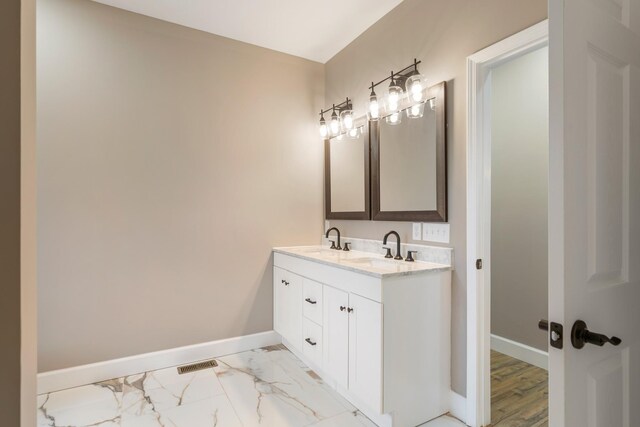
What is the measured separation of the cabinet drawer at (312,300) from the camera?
2.21 meters

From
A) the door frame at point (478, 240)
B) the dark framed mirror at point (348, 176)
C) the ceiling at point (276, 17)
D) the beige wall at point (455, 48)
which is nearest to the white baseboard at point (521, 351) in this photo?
the door frame at point (478, 240)

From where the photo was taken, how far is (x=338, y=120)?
9.50 feet

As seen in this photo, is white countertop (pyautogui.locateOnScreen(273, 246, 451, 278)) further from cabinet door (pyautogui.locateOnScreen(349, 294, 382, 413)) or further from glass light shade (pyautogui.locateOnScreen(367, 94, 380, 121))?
glass light shade (pyautogui.locateOnScreen(367, 94, 380, 121))

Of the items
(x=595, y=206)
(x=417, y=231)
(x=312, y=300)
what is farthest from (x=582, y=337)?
(x=312, y=300)

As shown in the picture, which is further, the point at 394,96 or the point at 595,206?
the point at 394,96

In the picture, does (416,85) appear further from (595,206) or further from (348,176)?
(595,206)

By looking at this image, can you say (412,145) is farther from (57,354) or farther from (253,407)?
(57,354)

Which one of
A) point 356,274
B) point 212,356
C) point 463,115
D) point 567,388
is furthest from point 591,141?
point 212,356

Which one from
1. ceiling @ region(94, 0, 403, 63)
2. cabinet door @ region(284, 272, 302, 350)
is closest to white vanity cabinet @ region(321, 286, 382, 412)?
cabinet door @ region(284, 272, 302, 350)

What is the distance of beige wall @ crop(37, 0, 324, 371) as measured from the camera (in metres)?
2.21

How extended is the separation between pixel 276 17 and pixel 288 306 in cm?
227

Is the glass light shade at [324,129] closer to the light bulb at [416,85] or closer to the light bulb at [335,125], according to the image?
the light bulb at [335,125]

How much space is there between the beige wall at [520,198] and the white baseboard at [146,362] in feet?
6.69

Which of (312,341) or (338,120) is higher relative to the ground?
(338,120)
